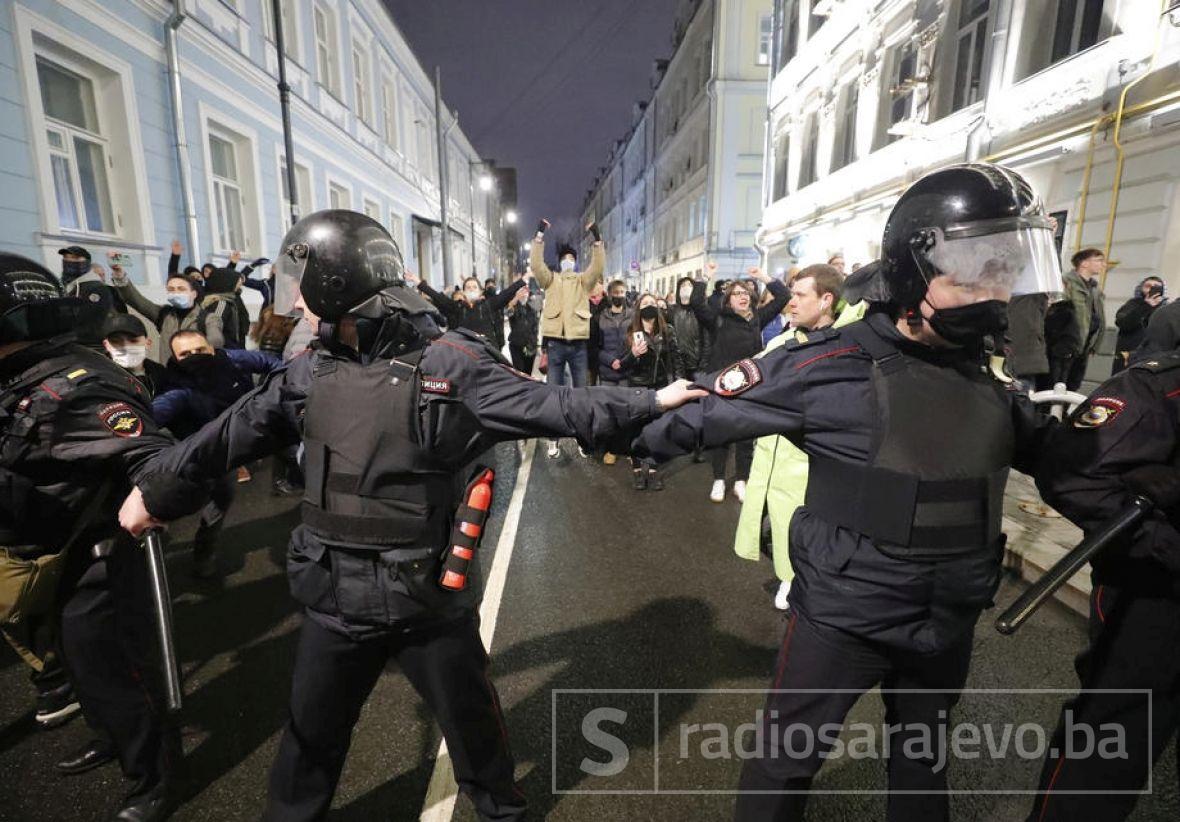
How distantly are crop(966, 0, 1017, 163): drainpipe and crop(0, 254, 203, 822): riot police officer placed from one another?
1081cm

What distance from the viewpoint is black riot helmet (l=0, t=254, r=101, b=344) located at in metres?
1.95

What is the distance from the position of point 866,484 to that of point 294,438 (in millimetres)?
1762

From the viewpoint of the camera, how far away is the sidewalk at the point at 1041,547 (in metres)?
3.63

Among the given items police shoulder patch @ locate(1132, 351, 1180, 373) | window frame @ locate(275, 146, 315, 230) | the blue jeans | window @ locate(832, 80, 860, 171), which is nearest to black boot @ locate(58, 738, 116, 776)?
police shoulder patch @ locate(1132, 351, 1180, 373)

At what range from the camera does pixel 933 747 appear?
1733 millimetres

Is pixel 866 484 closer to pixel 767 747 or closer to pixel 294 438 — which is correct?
pixel 767 747

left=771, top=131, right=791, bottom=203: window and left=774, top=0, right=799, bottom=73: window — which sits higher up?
left=774, top=0, right=799, bottom=73: window

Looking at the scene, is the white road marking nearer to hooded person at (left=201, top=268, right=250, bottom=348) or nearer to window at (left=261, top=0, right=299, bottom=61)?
hooded person at (left=201, top=268, right=250, bottom=348)

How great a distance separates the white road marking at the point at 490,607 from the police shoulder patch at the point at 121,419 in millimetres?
1561

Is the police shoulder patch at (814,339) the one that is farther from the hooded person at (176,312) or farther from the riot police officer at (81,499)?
the hooded person at (176,312)

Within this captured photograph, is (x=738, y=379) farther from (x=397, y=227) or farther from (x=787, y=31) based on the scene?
(x=397, y=227)

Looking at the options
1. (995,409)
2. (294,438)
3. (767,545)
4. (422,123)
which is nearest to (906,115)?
(767,545)

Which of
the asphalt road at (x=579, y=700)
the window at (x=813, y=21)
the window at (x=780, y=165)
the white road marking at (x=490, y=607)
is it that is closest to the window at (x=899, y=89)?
the window at (x=813, y=21)

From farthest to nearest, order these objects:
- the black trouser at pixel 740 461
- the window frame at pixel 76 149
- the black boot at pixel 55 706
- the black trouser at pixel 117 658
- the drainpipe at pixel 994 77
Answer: the drainpipe at pixel 994 77, the window frame at pixel 76 149, the black trouser at pixel 740 461, the black boot at pixel 55 706, the black trouser at pixel 117 658
